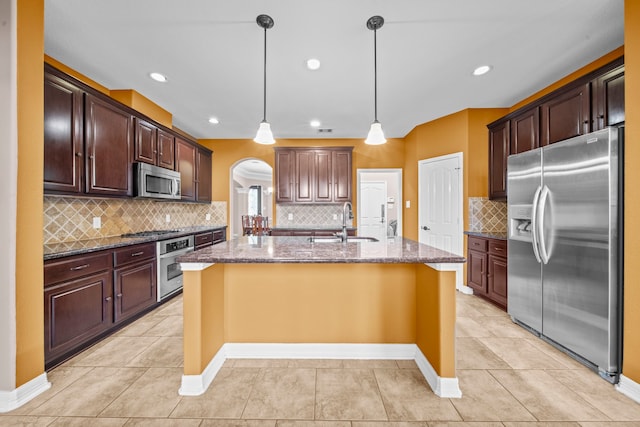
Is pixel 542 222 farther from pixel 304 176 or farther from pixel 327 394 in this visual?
pixel 304 176

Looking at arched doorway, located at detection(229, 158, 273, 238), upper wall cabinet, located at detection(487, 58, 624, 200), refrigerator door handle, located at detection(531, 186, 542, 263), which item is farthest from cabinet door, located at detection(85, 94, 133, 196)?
arched doorway, located at detection(229, 158, 273, 238)

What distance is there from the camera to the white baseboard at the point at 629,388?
5.42 ft

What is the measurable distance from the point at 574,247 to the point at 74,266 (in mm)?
3905

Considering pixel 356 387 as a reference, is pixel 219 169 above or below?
above

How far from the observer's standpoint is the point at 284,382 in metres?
1.84

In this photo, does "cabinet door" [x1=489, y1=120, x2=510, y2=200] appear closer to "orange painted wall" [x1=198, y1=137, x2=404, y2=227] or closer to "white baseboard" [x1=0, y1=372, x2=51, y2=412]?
Answer: "orange painted wall" [x1=198, y1=137, x2=404, y2=227]

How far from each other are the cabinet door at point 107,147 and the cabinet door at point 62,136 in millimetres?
93

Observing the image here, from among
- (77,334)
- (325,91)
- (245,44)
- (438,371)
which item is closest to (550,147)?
(438,371)

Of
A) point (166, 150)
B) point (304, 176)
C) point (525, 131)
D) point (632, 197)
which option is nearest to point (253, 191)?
point (304, 176)

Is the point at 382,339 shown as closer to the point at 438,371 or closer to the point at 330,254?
the point at 438,371

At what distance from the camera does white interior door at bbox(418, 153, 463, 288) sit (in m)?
3.97

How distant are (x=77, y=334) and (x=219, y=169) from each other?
3.75 metres

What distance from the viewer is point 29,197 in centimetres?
166

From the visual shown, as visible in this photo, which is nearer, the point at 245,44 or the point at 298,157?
the point at 245,44
